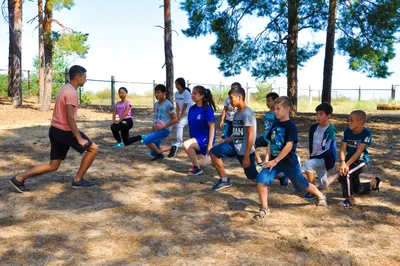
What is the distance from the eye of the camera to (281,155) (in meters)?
4.94

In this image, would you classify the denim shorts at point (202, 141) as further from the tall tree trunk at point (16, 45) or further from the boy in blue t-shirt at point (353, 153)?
the tall tree trunk at point (16, 45)

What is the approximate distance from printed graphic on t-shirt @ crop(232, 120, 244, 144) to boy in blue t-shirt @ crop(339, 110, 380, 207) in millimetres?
1310

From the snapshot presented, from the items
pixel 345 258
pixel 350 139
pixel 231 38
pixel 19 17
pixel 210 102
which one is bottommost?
pixel 345 258

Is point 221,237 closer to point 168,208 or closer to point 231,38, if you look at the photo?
point 168,208

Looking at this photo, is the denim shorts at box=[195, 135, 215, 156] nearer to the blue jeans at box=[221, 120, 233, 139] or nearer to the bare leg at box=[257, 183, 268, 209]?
the blue jeans at box=[221, 120, 233, 139]

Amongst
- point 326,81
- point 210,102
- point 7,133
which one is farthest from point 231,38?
point 210,102

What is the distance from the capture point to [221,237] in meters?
4.52

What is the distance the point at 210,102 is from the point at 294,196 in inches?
78.1

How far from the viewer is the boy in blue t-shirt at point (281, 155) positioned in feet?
16.3

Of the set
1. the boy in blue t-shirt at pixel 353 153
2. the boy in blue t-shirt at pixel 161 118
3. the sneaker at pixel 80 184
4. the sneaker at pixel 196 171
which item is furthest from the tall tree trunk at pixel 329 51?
the sneaker at pixel 80 184

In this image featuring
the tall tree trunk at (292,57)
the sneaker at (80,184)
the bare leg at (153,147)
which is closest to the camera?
the sneaker at (80,184)

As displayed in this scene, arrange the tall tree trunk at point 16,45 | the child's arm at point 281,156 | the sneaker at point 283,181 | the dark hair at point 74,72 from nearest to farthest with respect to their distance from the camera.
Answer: the child's arm at point 281,156 → the dark hair at point 74,72 → the sneaker at point 283,181 → the tall tree trunk at point 16,45

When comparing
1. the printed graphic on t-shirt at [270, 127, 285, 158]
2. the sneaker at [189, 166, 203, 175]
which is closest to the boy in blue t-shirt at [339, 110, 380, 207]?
the printed graphic on t-shirt at [270, 127, 285, 158]

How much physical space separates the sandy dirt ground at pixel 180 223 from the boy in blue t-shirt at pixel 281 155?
0.38 metres
